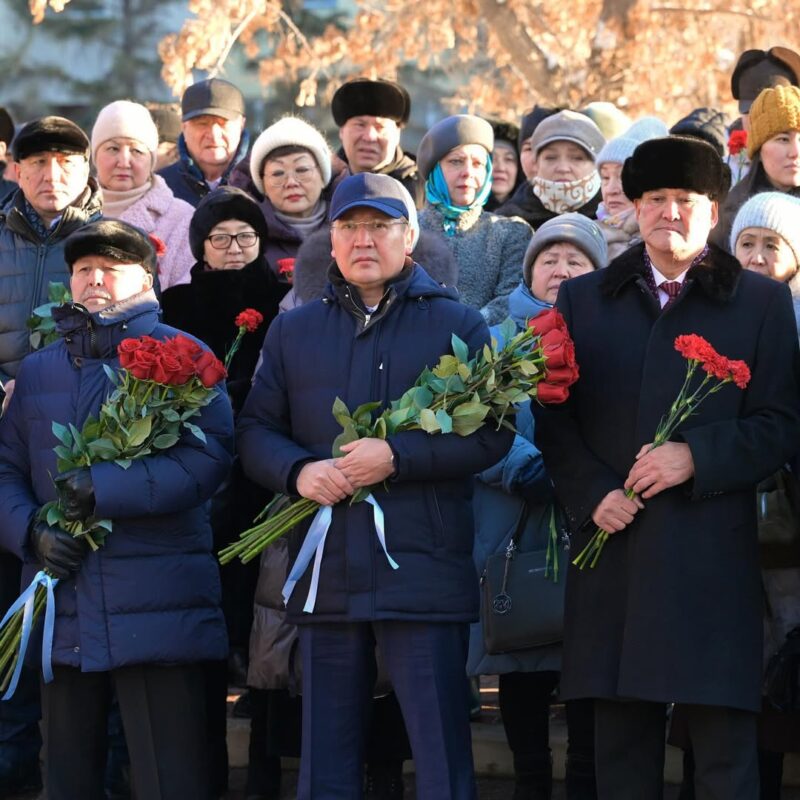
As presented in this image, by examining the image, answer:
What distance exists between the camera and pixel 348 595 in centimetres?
514

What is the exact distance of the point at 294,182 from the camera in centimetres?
725

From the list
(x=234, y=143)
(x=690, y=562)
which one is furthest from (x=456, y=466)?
(x=234, y=143)

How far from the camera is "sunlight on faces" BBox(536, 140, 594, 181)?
298 inches

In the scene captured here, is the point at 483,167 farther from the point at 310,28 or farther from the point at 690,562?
the point at 310,28

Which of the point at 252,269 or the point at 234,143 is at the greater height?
the point at 234,143

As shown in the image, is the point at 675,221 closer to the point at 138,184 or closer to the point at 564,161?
the point at 564,161

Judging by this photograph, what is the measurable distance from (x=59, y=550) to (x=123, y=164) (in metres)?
2.87

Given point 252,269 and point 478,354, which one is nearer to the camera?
point 478,354

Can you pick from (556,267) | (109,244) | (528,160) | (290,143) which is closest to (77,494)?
(109,244)

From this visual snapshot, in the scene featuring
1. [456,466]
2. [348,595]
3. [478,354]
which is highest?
[478,354]


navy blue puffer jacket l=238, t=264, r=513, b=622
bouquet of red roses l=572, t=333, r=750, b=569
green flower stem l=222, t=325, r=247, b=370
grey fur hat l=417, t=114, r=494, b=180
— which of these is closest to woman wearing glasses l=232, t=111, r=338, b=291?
grey fur hat l=417, t=114, r=494, b=180

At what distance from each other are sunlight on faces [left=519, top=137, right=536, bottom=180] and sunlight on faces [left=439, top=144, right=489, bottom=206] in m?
Result: 0.88

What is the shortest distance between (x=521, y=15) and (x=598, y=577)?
33.8ft

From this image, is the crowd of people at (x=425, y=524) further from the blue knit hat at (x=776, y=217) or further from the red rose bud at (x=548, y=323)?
the red rose bud at (x=548, y=323)
